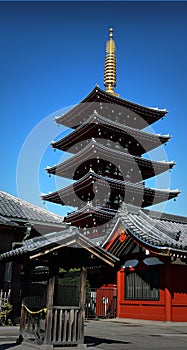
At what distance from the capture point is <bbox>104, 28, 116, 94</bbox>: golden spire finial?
3862cm

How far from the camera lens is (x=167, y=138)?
35125mm

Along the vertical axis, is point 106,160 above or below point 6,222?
above

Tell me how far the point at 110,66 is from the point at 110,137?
31.5 ft

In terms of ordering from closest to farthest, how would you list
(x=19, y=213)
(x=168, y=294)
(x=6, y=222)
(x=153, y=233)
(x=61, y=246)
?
(x=61, y=246) < (x=6, y=222) < (x=168, y=294) < (x=19, y=213) < (x=153, y=233)

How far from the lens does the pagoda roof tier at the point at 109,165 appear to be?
32375mm

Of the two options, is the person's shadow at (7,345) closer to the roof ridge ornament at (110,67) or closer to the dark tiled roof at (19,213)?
the dark tiled roof at (19,213)

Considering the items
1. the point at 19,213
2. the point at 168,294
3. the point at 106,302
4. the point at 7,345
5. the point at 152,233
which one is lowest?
the point at 7,345

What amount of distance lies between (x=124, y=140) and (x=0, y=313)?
22122 mm

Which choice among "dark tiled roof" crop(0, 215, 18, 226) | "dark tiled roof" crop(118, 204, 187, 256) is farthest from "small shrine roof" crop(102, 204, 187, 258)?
"dark tiled roof" crop(0, 215, 18, 226)

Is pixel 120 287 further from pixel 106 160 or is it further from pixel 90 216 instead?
pixel 106 160

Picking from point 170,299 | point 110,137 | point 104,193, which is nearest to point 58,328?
point 170,299

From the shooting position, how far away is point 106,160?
33.4m

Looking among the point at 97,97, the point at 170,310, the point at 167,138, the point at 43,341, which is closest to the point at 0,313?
the point at 43,341

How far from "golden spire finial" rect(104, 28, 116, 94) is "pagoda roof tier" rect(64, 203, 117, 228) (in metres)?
13.0
